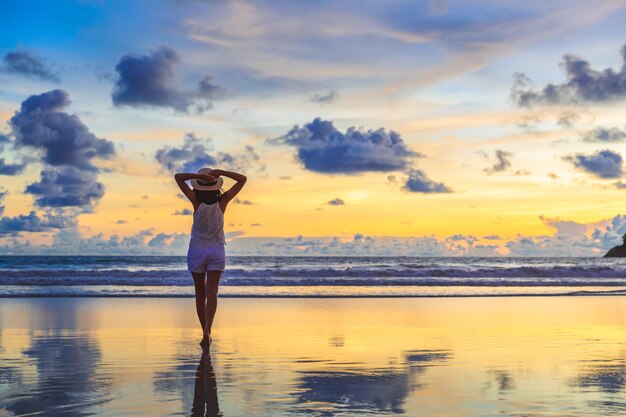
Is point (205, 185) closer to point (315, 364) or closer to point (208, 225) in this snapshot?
point (208, 225)

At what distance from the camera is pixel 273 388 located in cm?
616

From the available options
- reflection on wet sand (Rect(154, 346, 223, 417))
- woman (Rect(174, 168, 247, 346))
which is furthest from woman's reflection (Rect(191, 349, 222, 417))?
woman (Rect(174, 168, 247, 346))

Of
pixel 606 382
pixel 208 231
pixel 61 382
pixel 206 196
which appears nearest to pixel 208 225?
pixel 208 231

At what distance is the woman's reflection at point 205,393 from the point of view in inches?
207

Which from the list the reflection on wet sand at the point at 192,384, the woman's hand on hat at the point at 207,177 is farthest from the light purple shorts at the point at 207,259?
the reflection on wet sand at the point at 192,384

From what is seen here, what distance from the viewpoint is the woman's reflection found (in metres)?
5.25

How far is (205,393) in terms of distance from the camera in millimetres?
5945

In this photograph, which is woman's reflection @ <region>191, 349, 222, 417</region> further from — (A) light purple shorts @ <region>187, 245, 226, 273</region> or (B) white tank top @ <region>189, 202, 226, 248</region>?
(B) white tank top @ <region>189, 202, 226, 248</region>

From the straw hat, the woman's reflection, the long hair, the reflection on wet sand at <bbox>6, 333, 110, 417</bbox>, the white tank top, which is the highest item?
the straw hat

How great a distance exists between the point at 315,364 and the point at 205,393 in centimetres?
182

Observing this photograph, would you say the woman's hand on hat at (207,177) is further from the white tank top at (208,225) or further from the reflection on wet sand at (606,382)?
the reflection on wet sand at (606,382)

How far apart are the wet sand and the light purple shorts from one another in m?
0.91

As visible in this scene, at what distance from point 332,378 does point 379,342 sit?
2.84 metres

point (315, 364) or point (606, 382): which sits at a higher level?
point (315, 364)
